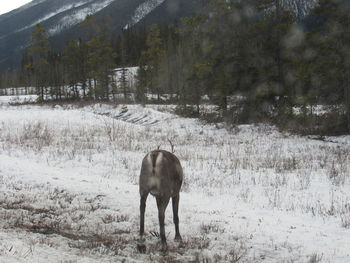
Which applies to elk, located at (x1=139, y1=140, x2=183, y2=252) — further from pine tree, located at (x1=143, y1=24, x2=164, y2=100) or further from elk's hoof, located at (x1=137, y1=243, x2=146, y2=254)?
pine tree, located at (x1=143, y1=24, x2=164, y2=100)

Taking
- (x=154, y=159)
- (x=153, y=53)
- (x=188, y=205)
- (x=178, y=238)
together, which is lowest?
(x=188, y=205)

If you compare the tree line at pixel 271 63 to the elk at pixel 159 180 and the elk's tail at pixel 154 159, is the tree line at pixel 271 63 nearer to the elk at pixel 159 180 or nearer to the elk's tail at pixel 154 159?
the elk at pixel 159 180

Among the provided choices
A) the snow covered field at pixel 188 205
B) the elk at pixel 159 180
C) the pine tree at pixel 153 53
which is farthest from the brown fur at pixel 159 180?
the pine tree at pixel 153 53

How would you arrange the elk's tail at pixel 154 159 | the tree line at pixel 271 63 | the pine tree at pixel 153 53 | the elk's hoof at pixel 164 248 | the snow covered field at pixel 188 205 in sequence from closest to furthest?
the elk's tail at pixel 154 159 → the elk's hoof at pixel 164 248 → the snow covered field at pixel 188 205 → the tree line at pixel 271 63 → the pine tree at pixel 153 53

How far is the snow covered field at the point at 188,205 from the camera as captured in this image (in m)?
5.18

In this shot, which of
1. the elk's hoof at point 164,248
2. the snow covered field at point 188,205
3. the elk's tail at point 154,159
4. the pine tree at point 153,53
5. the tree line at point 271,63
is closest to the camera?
the elk's tail at point 154,159

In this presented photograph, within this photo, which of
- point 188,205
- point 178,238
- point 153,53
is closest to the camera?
point 178,238

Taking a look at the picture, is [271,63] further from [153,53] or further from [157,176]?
[153,53]

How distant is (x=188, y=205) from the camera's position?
25.9ft

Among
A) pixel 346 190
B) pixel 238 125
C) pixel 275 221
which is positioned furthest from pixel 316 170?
pixel 238 125

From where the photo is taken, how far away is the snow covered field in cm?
518

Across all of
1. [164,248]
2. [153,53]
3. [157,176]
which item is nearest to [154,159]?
[157,176]

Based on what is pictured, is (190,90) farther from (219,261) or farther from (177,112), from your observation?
(219,261)

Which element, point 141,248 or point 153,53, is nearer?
point 141,248
